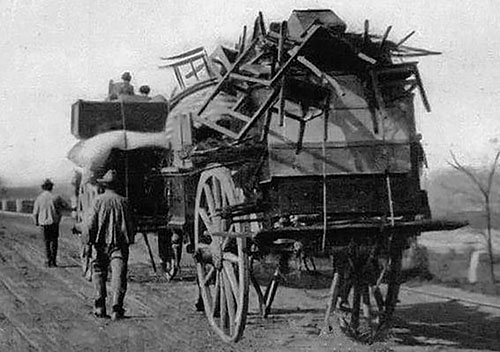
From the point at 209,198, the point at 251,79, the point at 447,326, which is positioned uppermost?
the point at 251,79

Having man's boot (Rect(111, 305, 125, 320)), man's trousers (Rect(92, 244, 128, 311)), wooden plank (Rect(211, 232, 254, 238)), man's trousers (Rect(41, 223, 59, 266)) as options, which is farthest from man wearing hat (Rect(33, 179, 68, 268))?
wooden plank (Rect(211, 232, 254, 238))

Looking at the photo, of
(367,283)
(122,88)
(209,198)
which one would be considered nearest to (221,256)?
(209,198)

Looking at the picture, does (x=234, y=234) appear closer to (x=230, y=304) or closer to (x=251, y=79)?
(x=230, y=304)

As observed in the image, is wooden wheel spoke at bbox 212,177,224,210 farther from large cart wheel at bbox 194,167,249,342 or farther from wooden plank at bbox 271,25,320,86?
wooden plank at bbox 271,25,320,86

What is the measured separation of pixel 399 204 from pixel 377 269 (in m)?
0.99

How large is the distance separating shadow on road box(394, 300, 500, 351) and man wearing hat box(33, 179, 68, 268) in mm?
7991

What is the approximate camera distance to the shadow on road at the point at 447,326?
26.2 feet

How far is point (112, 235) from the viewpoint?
9688mm

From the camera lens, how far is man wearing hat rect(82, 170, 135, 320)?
9727mm

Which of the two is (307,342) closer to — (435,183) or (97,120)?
(97,120)

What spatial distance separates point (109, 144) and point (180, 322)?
4339mm

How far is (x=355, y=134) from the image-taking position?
7211 mm

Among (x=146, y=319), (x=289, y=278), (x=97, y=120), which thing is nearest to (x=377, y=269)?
(x=146, y=319)

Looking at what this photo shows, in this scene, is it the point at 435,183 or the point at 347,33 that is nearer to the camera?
the point at 347,33
